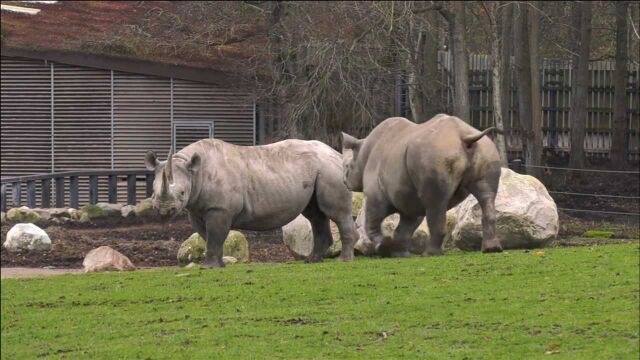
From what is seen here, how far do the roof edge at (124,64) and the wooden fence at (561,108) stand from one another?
646cm

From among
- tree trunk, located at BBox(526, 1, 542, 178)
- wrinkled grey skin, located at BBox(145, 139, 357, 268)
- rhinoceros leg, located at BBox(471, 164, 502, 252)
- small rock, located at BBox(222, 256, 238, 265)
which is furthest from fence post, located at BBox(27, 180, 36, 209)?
rhinoceros leg, located at BBox(471, 164, 502, 252)

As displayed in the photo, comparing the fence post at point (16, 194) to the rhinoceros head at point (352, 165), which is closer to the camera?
the rhinoceros head at point (352, 165)

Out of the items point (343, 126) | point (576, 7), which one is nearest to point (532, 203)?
point (343, 126)

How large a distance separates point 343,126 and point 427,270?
15.5 m

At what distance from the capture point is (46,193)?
99.8 feet

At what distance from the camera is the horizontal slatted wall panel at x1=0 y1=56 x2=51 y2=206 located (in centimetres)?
3553

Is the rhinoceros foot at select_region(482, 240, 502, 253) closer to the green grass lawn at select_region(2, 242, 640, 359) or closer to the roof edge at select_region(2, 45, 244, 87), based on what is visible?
the green grass lawn at select_region(2, 242, 640, 359)

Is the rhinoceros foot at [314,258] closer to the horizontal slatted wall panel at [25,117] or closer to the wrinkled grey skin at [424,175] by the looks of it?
the wrinkled grey skin at [424,175]

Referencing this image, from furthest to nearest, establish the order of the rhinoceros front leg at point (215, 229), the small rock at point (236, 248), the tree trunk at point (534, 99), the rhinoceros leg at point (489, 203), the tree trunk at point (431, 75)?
the tree trunk at point (431, 75), the tree trunk at point (534, 99), the small rock at point (236, 248), the rhinoceros front leg at point (215, 229), the rhinoceros leg at point (489, 203)

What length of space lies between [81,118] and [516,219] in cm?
1933

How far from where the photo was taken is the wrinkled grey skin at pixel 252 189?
17.4 m

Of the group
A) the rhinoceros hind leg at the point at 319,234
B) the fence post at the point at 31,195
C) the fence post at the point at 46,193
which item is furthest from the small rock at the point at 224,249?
the fence post at the point at 46,193

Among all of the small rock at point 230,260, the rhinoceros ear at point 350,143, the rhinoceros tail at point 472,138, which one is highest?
the rhinoceros tail at point 472,138

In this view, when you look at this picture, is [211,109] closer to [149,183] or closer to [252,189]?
[149,183]
